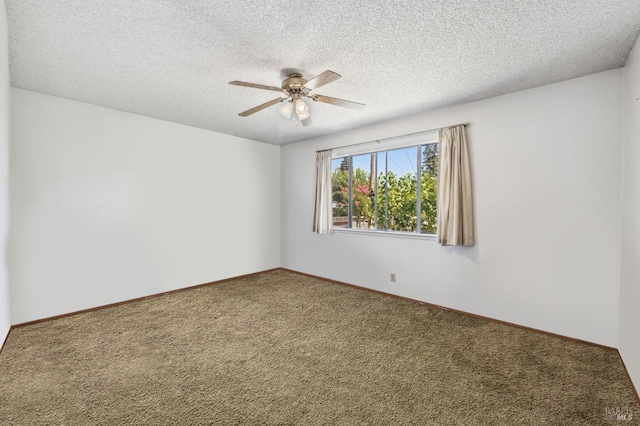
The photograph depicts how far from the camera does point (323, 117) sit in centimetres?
394

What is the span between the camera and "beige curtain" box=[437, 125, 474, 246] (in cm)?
332

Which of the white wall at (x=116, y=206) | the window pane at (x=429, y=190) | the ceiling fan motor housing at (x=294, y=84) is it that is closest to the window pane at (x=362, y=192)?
the window pane at (x=429, y=190)

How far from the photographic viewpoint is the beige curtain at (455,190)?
3322 millimetres

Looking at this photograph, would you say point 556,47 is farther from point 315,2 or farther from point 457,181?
point 315,2

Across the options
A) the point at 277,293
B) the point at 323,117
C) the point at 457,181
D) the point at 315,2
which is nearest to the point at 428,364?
the point at 457,181

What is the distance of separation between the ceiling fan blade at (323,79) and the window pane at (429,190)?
2.17m

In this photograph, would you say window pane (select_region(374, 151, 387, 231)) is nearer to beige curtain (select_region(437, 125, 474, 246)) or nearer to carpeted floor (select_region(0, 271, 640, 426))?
beige curtain (select_region(437, 125, 474, 246))

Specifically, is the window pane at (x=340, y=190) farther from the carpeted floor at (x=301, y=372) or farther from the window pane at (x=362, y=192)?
the carpeted floor at (x=301, y=372)

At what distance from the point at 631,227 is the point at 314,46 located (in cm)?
285

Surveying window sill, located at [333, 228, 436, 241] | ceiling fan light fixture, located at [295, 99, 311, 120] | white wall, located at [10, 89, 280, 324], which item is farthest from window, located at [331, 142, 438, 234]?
ceiling fan light fixture, located at [295, 99, 311, 120]

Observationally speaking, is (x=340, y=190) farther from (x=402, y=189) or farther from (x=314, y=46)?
(x=314, y=46)

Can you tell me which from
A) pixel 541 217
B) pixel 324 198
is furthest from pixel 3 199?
pixel 541 217

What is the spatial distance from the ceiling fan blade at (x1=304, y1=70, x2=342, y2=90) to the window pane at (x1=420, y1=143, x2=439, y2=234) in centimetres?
217

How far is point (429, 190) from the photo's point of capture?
3.93 meters
